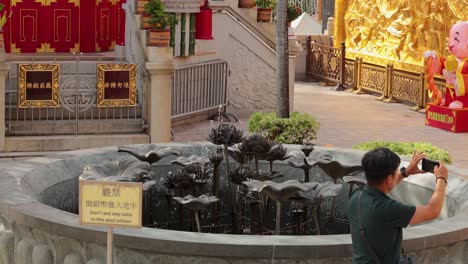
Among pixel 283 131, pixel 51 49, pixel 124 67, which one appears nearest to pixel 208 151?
pixel 283 131

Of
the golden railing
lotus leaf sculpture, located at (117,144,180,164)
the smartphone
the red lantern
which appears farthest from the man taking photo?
the golden railing

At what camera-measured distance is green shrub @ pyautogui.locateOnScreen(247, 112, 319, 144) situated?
1727 cm

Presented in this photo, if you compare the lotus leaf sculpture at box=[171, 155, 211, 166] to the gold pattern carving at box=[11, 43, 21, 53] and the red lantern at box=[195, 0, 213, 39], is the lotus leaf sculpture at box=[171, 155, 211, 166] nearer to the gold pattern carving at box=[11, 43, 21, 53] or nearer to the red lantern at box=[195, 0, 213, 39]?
the red lantern at box=[195, 0, 213, 39]

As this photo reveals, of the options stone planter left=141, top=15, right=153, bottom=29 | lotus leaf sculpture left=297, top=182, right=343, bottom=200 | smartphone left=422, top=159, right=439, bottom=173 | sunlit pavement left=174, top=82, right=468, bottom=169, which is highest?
stone planter left=141, top=15, right=153, bottom=29

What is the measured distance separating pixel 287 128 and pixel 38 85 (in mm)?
3882

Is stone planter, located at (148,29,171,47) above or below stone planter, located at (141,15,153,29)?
below

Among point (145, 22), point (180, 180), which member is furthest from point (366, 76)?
point (180, 180)

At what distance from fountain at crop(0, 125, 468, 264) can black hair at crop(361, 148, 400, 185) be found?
1101 millimetres

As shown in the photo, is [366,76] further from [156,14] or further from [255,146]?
[255,146]

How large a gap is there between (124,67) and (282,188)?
32.3 feet

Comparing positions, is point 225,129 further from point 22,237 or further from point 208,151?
point 22,237

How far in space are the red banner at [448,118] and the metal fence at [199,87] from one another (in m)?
3.85

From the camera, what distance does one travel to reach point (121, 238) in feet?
26.6

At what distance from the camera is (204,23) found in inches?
885
